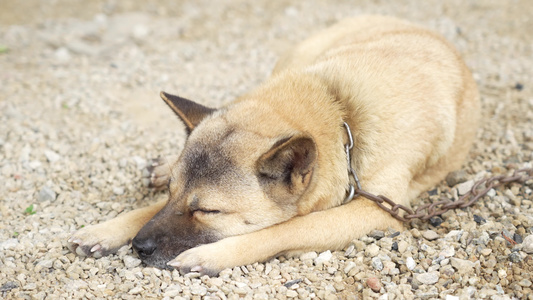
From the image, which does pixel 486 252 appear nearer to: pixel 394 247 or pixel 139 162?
pixel 394 247

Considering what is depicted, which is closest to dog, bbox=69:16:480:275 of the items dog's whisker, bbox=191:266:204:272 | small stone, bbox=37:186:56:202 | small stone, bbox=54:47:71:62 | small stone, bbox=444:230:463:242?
dog's whisker, bbox=191:266:204:272

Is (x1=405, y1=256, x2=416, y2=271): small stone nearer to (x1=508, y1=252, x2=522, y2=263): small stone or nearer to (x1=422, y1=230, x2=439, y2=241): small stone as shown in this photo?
(x1=422, y1=230, x2=439, y2=241): small stone

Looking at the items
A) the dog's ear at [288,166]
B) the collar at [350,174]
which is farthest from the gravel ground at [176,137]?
the dog's ear at [288,166]

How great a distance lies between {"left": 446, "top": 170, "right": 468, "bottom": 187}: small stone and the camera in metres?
4.72

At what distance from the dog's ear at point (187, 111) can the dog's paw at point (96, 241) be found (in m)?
1.03

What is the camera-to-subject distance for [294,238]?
146 inches

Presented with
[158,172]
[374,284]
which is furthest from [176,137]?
[374,284]

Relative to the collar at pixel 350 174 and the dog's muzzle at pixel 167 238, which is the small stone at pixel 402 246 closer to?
the collar at pixel 350 174

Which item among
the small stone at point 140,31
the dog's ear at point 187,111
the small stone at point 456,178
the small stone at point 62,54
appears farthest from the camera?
the small stone at point 140,31

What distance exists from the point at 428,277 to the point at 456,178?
5.35ft

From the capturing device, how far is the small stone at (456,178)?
4719mm

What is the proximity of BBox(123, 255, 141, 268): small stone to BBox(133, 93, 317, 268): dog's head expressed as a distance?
0.44 feet

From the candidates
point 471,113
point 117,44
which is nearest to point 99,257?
point 471,113

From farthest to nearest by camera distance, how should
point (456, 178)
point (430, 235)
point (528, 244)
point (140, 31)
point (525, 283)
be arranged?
point (140, 31) → point (456, 178) → point (430, 235) → point (528, 244) → point (525, 283)
